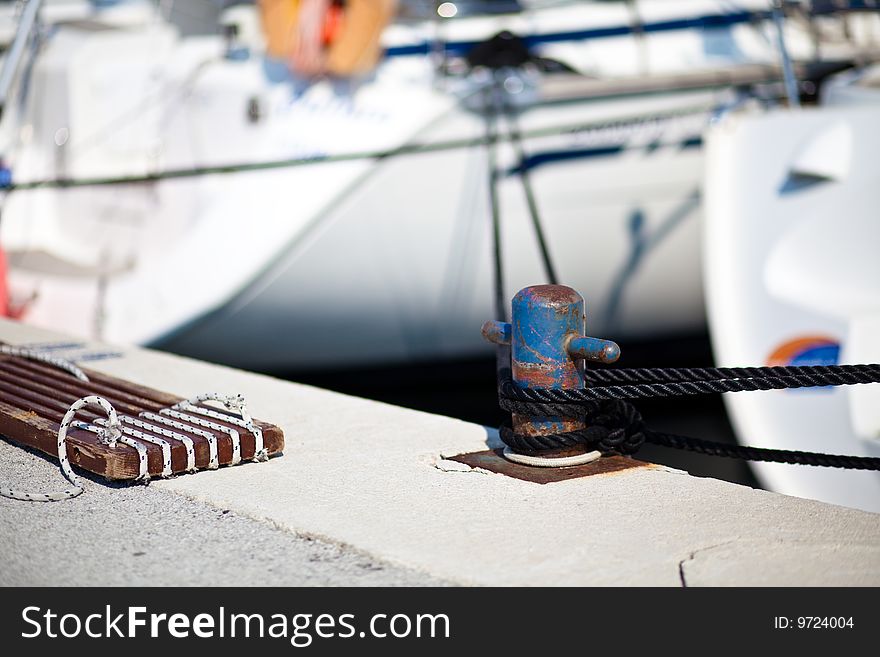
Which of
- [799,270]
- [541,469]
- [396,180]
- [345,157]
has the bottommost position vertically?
[541,469]

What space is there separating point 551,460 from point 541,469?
0.11ft

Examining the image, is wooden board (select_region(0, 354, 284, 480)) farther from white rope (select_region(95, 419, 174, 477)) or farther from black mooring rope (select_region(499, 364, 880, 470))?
black mooring rope (select_region(499, 364, 880, 470))

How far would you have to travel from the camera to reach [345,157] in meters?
5.80

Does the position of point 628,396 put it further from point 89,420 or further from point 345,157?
point 345,157

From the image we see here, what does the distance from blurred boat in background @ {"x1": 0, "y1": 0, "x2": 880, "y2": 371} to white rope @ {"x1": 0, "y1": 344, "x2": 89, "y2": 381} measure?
2180mm

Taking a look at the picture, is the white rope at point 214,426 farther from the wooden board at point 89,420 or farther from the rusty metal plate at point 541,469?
the rusty metal plate at point 541,469

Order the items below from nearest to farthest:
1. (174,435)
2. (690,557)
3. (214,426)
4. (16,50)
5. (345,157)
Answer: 1. (690,557)
2. (174,435)
3. (214,426)
4. (16,50)
5. (345,157)

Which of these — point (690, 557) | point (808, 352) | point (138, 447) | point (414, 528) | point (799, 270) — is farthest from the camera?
point (799, 270)

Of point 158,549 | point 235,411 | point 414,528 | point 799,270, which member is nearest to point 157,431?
point 235,411

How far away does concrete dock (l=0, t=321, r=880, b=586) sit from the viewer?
2029 mm

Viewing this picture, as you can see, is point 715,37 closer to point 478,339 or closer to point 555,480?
point 478,339

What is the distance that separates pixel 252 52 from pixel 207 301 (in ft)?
4.87

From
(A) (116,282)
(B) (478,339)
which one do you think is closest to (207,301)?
(A) (116,282)

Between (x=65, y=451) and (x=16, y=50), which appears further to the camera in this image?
(x=16, y=50)
